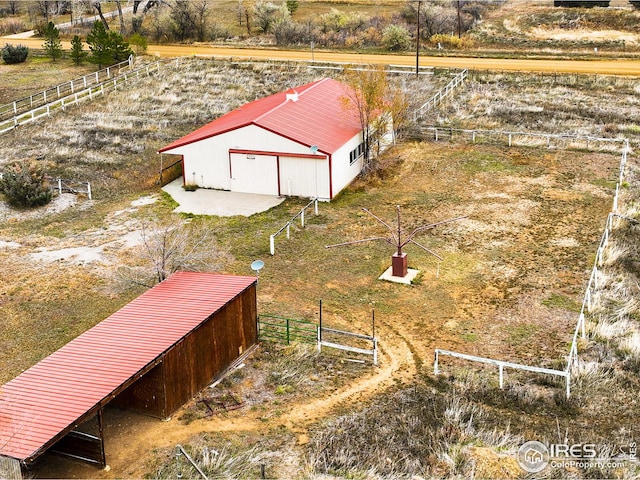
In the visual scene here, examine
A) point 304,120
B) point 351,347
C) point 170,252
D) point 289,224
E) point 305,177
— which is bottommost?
point 351,347

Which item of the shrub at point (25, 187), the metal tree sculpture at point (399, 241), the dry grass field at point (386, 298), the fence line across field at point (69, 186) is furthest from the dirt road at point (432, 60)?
the shrub at point (25, 187)

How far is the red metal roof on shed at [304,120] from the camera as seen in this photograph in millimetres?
31953

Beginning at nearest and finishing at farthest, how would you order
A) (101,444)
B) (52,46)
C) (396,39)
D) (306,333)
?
(101,444), (306,333), (396,39), (52,46)

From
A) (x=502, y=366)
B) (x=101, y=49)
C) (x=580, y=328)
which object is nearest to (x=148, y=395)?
(x=502, y=366)

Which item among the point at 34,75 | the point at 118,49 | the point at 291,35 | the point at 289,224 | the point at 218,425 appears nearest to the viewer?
the point at 218,425

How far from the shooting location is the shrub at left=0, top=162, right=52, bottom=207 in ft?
103

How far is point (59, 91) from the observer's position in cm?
4919

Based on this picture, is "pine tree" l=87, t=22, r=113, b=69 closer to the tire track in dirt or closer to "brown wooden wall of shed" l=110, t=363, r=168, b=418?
"brown wooden wall of shed" l=110, t=363, r=168, b=418

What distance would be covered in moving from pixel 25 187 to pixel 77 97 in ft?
54.3

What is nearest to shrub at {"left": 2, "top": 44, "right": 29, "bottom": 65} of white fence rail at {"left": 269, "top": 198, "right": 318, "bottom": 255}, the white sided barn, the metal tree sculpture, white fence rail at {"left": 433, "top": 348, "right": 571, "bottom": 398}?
the white sided barn

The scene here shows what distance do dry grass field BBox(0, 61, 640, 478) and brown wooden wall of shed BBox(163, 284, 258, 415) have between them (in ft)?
1.60

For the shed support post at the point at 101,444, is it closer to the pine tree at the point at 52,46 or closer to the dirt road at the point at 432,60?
the dirt road at the point at 432,60

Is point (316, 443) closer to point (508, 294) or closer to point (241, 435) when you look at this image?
point (241, 435)

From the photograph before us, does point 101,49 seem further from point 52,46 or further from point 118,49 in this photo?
point 52,46
